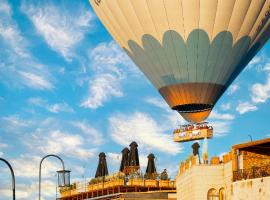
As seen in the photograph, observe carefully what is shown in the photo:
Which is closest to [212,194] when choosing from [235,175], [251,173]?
[235,175]

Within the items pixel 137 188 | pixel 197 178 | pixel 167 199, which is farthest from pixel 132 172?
pixel 197 178

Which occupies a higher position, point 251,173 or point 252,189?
point 251,173

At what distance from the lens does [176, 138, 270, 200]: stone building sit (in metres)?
44.2

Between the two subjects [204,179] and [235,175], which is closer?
[235,175]

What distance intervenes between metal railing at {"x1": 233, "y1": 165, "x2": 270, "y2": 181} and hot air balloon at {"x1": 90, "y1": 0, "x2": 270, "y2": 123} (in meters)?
21.6

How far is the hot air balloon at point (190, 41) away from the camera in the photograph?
2562 inches

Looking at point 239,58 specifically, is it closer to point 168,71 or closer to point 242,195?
point 168,71

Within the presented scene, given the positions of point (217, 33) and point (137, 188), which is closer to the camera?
point (217, 33)

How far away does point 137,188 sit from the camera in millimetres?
82938

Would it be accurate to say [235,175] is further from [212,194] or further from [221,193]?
[212,194]

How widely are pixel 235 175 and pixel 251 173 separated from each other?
182 centimetres

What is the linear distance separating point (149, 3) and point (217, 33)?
7.07 metres

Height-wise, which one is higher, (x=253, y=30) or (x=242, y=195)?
(x=253, y=30)

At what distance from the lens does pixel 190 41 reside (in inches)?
2625
